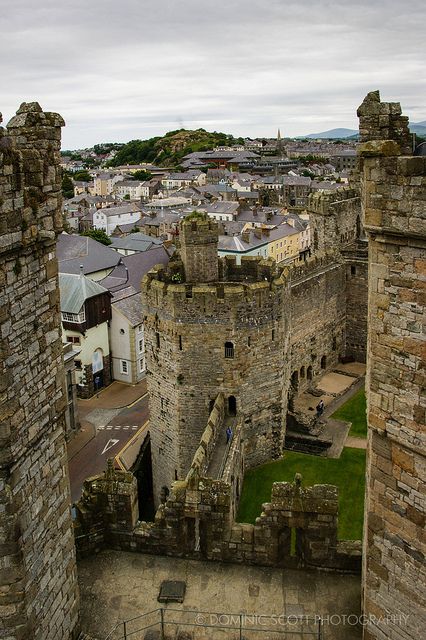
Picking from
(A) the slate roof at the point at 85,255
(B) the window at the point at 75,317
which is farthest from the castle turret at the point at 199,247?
(A) the slate roof at the point at 85,255

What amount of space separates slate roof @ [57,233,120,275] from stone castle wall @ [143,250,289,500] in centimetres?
2600

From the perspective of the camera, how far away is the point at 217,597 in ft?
36.6

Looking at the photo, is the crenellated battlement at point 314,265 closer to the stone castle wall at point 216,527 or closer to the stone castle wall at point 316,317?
the stone castle wall at point 316,317

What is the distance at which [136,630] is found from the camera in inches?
411

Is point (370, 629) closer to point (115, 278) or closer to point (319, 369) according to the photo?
point (319, 369)

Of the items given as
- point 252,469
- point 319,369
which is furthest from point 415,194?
point 319,369

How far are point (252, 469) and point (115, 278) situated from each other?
26.9m

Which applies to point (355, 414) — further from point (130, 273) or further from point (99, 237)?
point (99, 237)

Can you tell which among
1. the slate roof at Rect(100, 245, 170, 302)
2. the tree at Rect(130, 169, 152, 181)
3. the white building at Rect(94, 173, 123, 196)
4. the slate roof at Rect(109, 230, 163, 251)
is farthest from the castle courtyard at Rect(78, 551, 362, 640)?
the tree at Rect(130, 169, 152, 181)

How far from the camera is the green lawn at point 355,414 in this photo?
2556 centimetres

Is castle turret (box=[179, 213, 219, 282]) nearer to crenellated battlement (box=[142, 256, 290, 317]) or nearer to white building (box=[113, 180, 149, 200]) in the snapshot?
crenellated battlement (box=[142, 256, 290, 317])

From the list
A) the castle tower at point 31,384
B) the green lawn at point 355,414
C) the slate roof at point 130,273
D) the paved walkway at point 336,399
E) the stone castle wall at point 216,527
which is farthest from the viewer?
the slate roof at point 130,273

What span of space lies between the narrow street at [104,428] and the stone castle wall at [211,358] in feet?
26.6

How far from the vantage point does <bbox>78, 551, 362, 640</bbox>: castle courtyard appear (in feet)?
34.3
